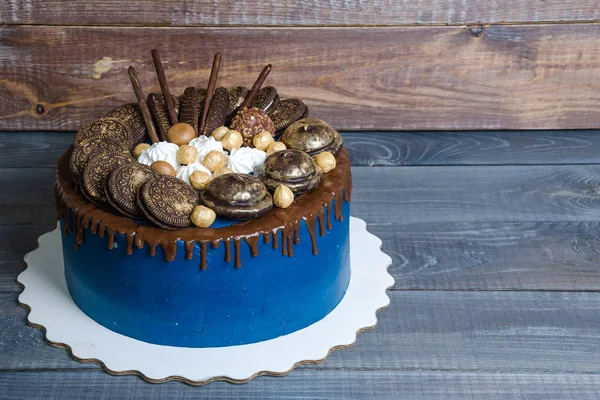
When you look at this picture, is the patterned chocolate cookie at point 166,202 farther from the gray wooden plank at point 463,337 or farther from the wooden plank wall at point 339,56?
the wooden plank wall at point 339,56

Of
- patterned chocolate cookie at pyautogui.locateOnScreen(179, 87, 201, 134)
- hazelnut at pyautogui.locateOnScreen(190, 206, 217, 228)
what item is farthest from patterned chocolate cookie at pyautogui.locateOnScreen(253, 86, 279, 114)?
hazelnut at pyautogui.locateOnScreen(190, 206, 217, 228)

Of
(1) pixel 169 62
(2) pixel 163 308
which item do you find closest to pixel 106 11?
(1) pixel 169 62

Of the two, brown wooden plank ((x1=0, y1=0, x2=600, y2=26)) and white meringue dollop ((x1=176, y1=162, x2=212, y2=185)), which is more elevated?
brown wooden plank ((x1=0, y1=0, x2=600, y2=26))

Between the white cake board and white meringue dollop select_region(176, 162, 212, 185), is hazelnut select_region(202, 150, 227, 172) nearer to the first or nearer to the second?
white meringue dollop select_region(176, 162, 212, 185)

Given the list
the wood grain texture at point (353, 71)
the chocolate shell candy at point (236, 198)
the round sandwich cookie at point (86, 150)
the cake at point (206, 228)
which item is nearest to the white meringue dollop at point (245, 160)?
the cake at point (206, 228)

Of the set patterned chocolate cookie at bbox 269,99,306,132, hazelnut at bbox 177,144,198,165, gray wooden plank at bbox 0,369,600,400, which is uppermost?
patterned chocolate cookie at bbox 269,99,306,132

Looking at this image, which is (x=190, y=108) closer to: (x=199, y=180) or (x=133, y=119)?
(x=133, y=119)

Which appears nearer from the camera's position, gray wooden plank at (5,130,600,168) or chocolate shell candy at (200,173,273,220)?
chocolate shell candy at (200,173,273,220)
